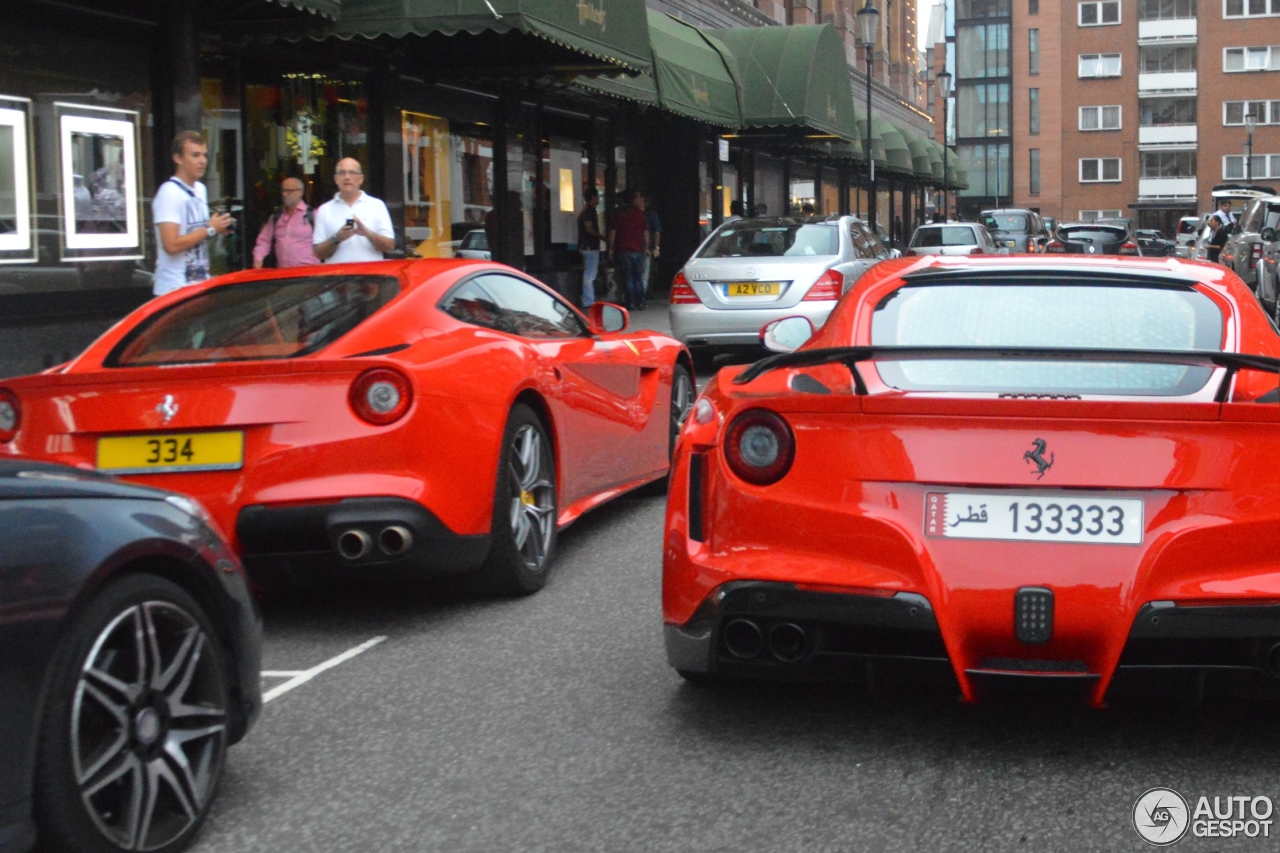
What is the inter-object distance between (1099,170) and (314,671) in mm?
104710

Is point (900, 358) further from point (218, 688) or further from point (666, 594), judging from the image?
point (218, 688)

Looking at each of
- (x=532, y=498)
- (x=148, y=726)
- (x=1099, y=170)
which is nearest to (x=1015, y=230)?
(x=532, y=498)

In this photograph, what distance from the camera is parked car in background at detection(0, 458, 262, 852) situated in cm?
285

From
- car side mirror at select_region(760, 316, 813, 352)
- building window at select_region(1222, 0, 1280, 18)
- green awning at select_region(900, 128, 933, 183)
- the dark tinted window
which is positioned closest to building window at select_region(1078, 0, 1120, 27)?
building window at select_region(1222, 0, 1280, 18)

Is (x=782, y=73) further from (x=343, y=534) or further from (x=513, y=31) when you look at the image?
(x=343, y=534)

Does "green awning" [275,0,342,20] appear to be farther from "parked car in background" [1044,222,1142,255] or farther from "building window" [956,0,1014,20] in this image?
"building window" [956,0,1014,20]

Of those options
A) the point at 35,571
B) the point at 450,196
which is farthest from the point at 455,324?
the point at 450,196

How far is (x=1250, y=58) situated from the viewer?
96.8 metres

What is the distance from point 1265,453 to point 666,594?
150 centimetres

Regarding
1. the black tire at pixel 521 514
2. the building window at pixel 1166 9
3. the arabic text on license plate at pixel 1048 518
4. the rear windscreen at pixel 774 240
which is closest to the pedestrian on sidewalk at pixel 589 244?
the rear windscreen at pixel 774 240

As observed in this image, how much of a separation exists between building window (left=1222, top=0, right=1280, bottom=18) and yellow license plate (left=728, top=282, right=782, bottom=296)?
304ft

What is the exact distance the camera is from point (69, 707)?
294 cm

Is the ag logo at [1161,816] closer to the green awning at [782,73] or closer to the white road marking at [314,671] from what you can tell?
the white road marking at [314,671]

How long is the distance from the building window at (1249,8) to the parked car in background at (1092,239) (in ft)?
240
